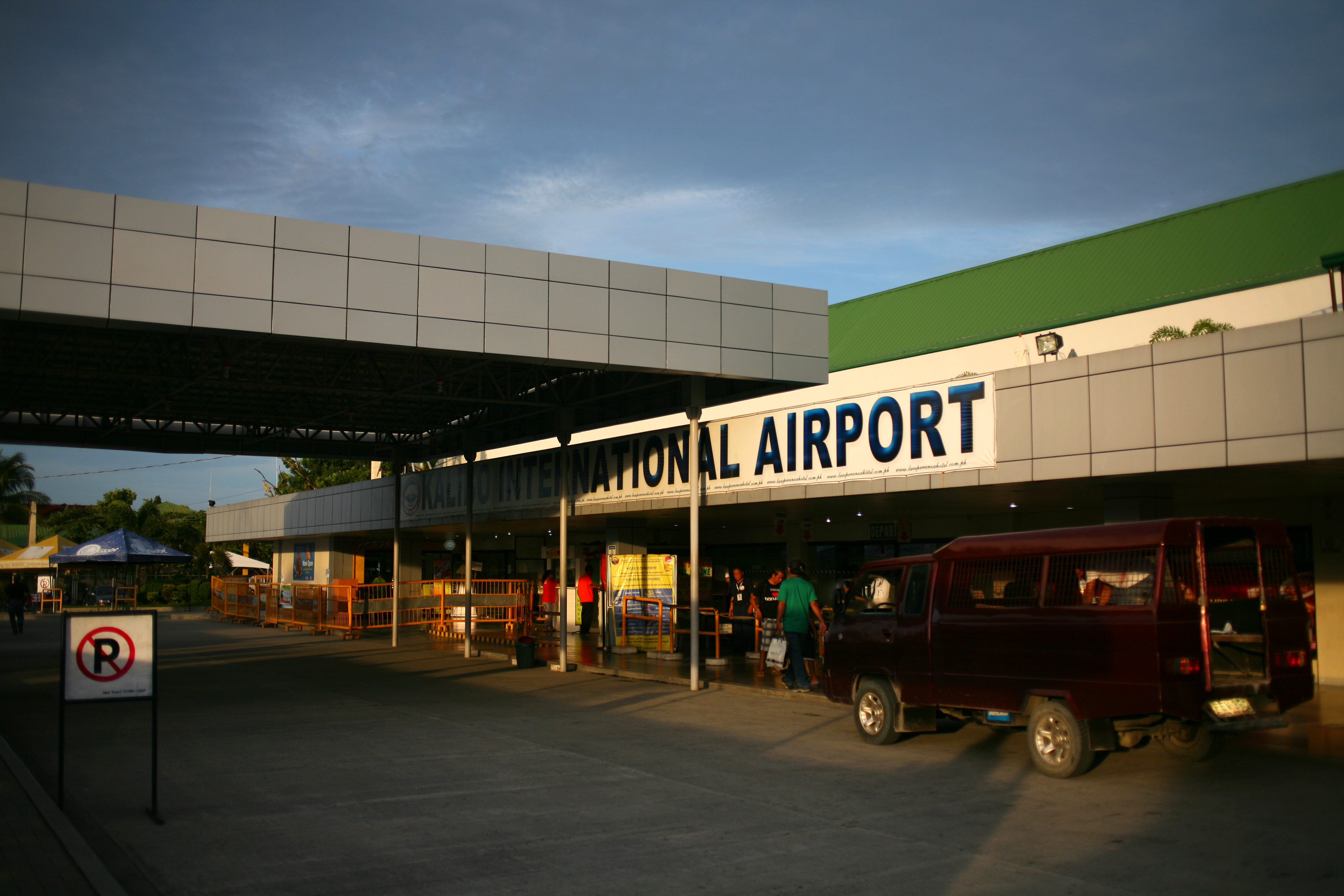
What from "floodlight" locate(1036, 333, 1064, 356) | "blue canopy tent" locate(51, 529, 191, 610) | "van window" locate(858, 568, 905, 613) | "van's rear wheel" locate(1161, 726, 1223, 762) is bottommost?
"van's rear wheel" locate(1161, 726, 1223, 762)

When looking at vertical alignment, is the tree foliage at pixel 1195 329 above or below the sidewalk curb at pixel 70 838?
above

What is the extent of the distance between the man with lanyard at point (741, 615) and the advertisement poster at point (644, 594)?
1.29 meters

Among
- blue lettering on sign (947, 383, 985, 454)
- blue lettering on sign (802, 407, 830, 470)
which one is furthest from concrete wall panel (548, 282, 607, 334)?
blue lettering on sign (947, 383, 985, 454)

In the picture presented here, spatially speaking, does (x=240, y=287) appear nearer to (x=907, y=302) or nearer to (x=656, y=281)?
(x=656, y=281)

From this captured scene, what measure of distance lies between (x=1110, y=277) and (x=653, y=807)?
106ft

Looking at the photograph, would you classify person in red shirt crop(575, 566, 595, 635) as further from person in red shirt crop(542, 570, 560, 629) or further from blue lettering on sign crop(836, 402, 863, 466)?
blue lettering on sign crop(836, 402, 863, 466)

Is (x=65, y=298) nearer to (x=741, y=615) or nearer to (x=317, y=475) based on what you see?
(x=741, y=615)

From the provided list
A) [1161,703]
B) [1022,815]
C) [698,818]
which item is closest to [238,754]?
[698,818]

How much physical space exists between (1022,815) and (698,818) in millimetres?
2629

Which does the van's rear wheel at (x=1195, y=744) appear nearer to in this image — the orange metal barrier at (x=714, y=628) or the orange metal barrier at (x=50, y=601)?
the orange metal barrier at (x=714, y=628)

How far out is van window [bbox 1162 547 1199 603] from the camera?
9.18 m

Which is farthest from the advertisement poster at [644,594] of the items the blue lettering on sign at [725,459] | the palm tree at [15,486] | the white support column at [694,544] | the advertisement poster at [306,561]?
the palm tree at [15,486]

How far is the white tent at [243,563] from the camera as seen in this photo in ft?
196

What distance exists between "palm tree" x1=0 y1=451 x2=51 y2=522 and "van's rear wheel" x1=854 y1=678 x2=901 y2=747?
2906 inches
